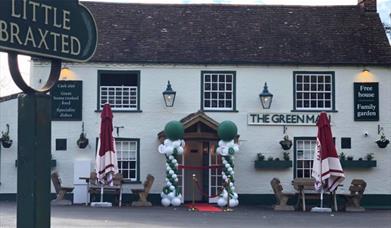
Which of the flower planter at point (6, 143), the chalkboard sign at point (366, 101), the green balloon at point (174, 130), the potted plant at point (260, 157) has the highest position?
the chalkboard sign at point (366, 101)

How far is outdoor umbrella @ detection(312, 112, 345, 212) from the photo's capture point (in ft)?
70.8

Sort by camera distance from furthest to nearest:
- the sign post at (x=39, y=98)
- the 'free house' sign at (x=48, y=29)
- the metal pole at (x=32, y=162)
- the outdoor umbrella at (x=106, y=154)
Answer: the outdoor umbrella at (x=106, y=154)
the metal pole at (x=32, y=162)
the sign post at (x=39, y=98)
the 'free house' sign at (x=48, y=29)

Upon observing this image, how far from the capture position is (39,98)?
5.68m

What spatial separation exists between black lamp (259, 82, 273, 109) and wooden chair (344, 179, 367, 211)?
13.3 ft

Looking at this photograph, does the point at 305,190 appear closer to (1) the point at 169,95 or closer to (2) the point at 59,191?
→ (1) the point at 169,95

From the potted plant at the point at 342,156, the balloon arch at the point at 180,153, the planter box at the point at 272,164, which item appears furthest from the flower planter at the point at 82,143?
the potted plant at the point at 342,156

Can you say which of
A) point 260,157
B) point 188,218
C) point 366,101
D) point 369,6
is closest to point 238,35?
point 260,157

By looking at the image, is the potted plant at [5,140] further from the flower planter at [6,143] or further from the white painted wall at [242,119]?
the white painted wall at [242,119]

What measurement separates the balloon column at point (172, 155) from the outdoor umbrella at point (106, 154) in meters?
1.75

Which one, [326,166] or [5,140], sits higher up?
[5,140]

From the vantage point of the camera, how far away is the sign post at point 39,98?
5.45 metres

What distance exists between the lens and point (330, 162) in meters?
21.7

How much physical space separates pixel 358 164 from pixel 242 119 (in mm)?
4355

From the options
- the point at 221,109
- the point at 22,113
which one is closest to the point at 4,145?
the point at 221,109
